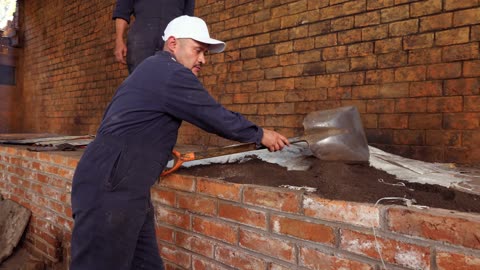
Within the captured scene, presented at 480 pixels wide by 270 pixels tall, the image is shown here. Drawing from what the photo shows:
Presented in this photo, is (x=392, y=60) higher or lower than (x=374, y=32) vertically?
lower

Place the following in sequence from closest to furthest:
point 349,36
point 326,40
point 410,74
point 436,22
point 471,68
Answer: point 471,68, point 436,22, point 410,74, point 349,36, point 326,40

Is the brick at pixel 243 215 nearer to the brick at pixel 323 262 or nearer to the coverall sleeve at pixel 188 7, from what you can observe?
the brick at pixel 323 262

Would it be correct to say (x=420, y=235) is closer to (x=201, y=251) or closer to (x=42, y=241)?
(x=201, y=251)

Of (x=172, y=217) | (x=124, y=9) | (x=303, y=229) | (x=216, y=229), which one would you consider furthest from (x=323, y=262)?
(x=124, y=9)

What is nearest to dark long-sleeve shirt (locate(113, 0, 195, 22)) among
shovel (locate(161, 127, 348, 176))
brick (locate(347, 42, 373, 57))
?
shovel (locate(161, 127, 348, 176))

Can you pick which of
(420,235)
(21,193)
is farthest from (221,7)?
(420,235)

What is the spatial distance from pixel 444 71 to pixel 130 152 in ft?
6.11

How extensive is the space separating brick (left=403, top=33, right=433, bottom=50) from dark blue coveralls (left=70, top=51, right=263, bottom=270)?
136 cm

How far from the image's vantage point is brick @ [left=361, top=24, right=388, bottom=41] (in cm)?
239

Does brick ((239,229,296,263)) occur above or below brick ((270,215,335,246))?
below

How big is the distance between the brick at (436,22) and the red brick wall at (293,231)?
4.89 ft

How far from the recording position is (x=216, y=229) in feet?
5.54

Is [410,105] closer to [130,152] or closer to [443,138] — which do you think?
[443,138]

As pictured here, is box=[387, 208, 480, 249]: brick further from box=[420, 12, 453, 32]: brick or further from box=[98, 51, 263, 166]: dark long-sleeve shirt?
box=[420, 12, 453, 32]: brick
